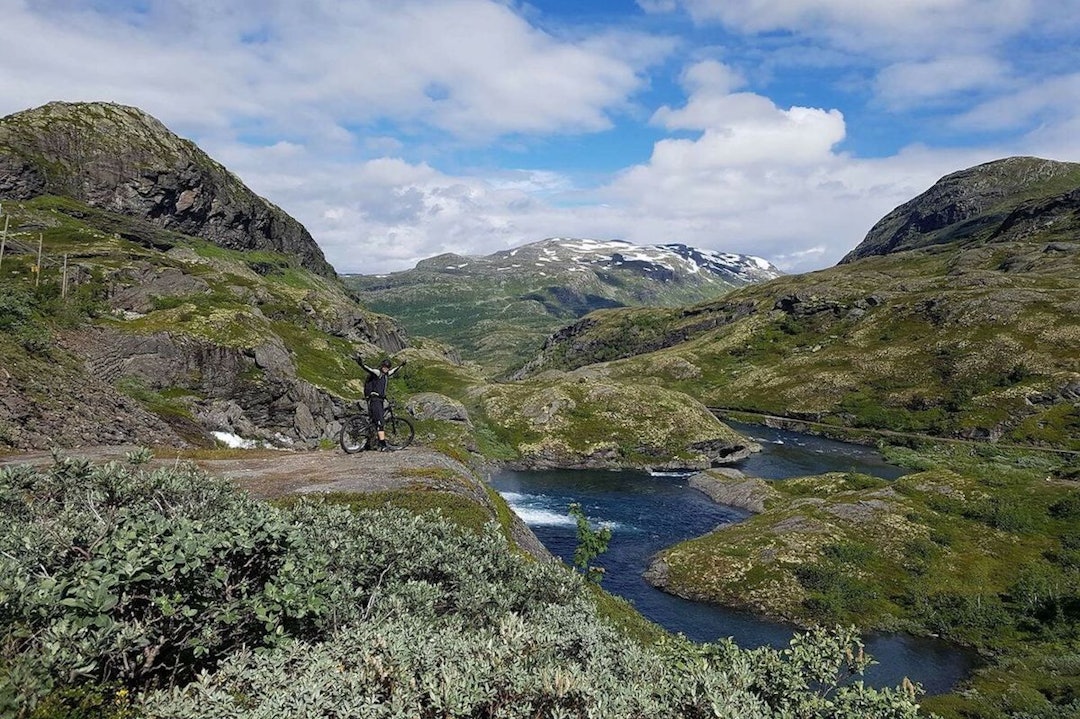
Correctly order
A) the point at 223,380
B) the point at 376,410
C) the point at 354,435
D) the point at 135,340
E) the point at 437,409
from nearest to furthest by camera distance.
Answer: the point at 376,410
the point at 354,435
the point at 135,340
the point at 223,380
the point at 437,409

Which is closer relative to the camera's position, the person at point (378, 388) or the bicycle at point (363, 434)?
the person at point (378, 388)

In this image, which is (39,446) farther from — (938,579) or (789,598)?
(938,579)

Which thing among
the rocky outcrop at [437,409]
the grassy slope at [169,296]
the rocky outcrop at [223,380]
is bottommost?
the rocky outcrop at [437,409]

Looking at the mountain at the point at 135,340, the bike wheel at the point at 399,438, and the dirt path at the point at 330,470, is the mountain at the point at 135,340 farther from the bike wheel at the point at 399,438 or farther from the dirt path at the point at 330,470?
the bike wheel at the point at 399,438

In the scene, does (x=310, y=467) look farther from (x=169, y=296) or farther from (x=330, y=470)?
(x=169, y=296)

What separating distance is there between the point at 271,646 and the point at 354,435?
24604mm

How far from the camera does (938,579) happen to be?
6100 centimetres

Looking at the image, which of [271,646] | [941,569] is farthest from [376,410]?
[941,569]

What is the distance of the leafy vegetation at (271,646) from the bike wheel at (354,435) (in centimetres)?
1983

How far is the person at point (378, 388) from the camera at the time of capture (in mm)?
28609

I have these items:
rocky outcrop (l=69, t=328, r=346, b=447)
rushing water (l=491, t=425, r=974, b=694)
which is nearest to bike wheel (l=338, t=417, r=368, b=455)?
rushing water (l=491, t=425, r=974, b=694)

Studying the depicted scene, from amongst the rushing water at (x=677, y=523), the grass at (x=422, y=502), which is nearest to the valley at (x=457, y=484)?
the grass at (x=422, y=502)

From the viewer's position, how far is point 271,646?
9.63m

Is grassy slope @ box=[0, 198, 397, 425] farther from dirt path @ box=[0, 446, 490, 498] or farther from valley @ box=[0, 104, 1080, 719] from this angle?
dirt path @ box=[0, 446, 490, 498]
